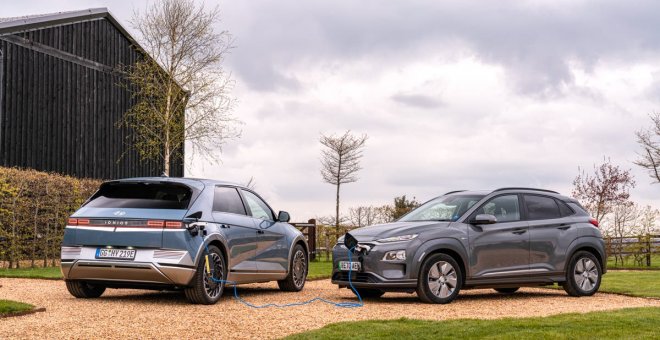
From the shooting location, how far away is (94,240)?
11.0 m

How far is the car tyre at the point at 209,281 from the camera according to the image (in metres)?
10.9

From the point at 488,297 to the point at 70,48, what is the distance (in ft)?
79.4

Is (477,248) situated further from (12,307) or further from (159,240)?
(12,307)

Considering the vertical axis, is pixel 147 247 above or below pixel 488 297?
above

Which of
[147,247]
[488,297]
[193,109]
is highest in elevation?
[193,109]

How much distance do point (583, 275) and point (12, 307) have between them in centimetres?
868

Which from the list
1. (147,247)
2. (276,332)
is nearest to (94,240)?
(147,247)

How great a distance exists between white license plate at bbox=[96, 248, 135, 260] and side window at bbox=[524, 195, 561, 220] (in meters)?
6.19

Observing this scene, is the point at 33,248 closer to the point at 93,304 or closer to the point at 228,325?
the point at 93,304

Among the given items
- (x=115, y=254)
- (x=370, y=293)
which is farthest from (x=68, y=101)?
(x=115, y=254)

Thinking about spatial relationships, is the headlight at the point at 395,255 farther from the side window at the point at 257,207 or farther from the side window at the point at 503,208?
the side window at the point at 257,207

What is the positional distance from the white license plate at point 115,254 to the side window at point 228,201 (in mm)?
1408

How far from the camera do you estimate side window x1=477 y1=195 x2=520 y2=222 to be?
41.7 ft

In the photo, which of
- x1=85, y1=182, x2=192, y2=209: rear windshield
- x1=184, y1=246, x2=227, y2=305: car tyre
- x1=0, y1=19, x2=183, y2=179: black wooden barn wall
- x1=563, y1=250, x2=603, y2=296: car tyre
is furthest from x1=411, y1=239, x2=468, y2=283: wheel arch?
x1=0, y1=19, x2=183, y2=179: black wooden barn wall
